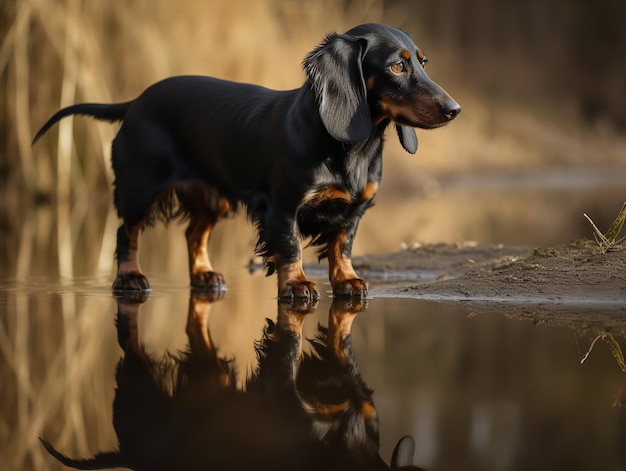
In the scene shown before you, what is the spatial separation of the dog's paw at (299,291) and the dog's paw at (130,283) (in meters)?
0.76

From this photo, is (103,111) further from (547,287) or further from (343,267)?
(547,287)

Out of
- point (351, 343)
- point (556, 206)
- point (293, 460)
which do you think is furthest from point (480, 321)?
point (556, 206)

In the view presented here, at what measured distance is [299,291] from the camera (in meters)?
3.81

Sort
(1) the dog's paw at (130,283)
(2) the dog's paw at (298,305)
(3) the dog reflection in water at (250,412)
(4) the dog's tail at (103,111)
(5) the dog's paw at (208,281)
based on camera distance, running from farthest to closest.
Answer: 1. (4) the dog's tail at (103,111)
2. (5) the dog's paw at (208,281)
3. (1) the dog's paw at (130,283)
4. (2) the dog's paw at (298,305)
5. (3) the dog reflection in water at (250,412)

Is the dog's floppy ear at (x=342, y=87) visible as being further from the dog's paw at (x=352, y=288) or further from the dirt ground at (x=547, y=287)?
the dirt ground at (x=547, y=287)

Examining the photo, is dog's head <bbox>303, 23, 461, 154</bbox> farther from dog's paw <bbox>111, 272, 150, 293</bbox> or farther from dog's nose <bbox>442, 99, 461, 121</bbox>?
dog's paw <bbox>111, 272, 150, 293</bbox>

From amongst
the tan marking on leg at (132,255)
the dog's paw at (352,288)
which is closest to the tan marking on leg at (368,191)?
the dog's paw at (352,288)

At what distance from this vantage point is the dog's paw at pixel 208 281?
450 cm

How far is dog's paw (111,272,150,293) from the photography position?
14.3 feet

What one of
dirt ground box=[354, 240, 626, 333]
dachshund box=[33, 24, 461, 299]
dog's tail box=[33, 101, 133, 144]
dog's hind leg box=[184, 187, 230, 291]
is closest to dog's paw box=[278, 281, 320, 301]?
dachshund box=[33, 24, 461, 299]

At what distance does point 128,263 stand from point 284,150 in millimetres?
941

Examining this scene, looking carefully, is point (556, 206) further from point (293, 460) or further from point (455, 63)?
point (293, 460)

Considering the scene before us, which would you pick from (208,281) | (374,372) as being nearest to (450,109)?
(374,372)

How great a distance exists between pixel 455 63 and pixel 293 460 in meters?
13.9
